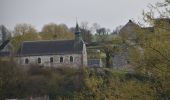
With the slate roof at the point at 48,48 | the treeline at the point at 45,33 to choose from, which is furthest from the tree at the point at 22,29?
the slate roof at the point at 48,48

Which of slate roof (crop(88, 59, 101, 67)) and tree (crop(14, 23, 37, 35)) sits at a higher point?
tree (crop(14, 23, 37, 35))

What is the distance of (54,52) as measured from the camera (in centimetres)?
5978

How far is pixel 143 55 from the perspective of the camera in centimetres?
821

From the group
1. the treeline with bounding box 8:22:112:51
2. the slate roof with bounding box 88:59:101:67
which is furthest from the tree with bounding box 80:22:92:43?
the slate roof with bounding box 88:59:101:67

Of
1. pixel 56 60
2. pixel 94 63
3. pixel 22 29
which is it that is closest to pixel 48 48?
pixel 56 60

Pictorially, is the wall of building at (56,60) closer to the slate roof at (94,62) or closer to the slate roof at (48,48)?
the slate roof at (48,48)

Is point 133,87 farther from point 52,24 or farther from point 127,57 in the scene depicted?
point 52,24

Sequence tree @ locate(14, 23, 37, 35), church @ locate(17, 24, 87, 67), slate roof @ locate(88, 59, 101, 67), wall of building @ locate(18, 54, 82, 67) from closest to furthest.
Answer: slate roof @ locate(88, 59, 101, 67) → wall of building @ locate(18, 54, 82, 67) → church @ locate(17, 24, 87, 67) → tree @ locate(14, 23, 37, 35)

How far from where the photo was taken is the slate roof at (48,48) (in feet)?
195

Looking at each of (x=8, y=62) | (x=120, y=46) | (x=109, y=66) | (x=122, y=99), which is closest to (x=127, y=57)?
(x=120, y=46)

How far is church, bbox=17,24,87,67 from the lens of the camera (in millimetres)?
58750

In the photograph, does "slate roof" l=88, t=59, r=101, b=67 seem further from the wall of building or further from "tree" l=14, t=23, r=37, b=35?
A: "tree" l=14, t=23, r=37, b=35

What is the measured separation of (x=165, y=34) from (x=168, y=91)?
3.45 ft

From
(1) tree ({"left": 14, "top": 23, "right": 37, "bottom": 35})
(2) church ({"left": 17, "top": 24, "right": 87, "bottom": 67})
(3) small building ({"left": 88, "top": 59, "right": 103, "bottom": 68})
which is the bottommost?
(3) small building ({"left": 88, "top": 59, "right": 103, "bottom": 68})
